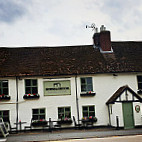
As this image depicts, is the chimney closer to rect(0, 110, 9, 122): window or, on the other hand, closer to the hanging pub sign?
the hanging pub sign

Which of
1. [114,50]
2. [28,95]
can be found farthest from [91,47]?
[28,95]

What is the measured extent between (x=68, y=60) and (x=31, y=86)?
4.74m

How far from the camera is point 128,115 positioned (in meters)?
22.3

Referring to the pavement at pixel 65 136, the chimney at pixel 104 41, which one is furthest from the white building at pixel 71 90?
the pavement at pixel 65 136

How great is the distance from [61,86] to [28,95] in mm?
3216

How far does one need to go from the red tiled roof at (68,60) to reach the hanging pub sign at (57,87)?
94cm

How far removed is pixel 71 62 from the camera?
25.6m

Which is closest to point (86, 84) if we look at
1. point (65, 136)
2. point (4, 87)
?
point (4, 87)

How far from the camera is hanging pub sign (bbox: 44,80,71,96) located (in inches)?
946

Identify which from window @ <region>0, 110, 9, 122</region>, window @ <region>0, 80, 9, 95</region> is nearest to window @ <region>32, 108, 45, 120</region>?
window @ <region>0, 110, 9, 122</region>

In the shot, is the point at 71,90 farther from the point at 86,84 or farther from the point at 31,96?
the point at 31,96

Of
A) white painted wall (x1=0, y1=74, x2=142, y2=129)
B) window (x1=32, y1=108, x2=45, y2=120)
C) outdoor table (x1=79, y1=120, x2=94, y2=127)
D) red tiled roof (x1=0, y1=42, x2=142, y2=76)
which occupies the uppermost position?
red tiled roof (x1=0, y1=42, x2=142, y2=76)

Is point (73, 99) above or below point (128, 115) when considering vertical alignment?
above

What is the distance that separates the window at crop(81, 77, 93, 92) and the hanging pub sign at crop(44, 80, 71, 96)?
A: 1.37m
